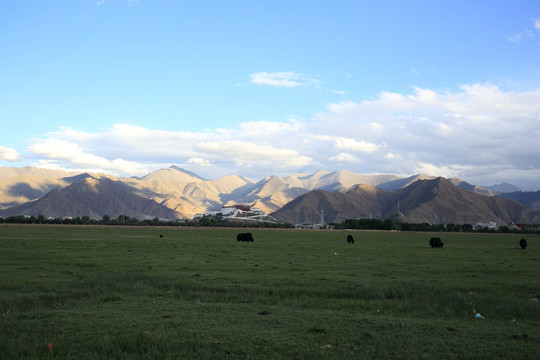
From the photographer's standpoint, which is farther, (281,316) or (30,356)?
(281,316)

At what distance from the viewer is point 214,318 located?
12336 mm

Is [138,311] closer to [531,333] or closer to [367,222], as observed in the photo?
[531,333]

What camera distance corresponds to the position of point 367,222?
157 m

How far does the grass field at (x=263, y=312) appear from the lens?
966cm

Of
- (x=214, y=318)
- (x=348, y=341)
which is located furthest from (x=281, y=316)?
(x=348, y=341)

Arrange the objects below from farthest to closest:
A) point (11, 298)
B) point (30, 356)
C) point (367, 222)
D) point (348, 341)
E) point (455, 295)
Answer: point (367, 222)
point (455, 295)
point (11, 298)
point (348, 341)
point (30, 356)

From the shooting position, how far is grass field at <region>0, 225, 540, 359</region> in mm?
9656

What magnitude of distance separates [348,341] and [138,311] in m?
6.67

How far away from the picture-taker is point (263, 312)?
13148 mm

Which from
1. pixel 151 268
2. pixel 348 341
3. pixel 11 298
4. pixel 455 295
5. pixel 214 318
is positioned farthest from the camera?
pixel 151 268

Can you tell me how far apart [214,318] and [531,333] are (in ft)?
28.0

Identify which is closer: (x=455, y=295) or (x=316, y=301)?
(x=316, y=301)

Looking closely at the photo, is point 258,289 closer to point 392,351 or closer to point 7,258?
point 392,351

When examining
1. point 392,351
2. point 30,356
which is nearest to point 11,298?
point 30,356
